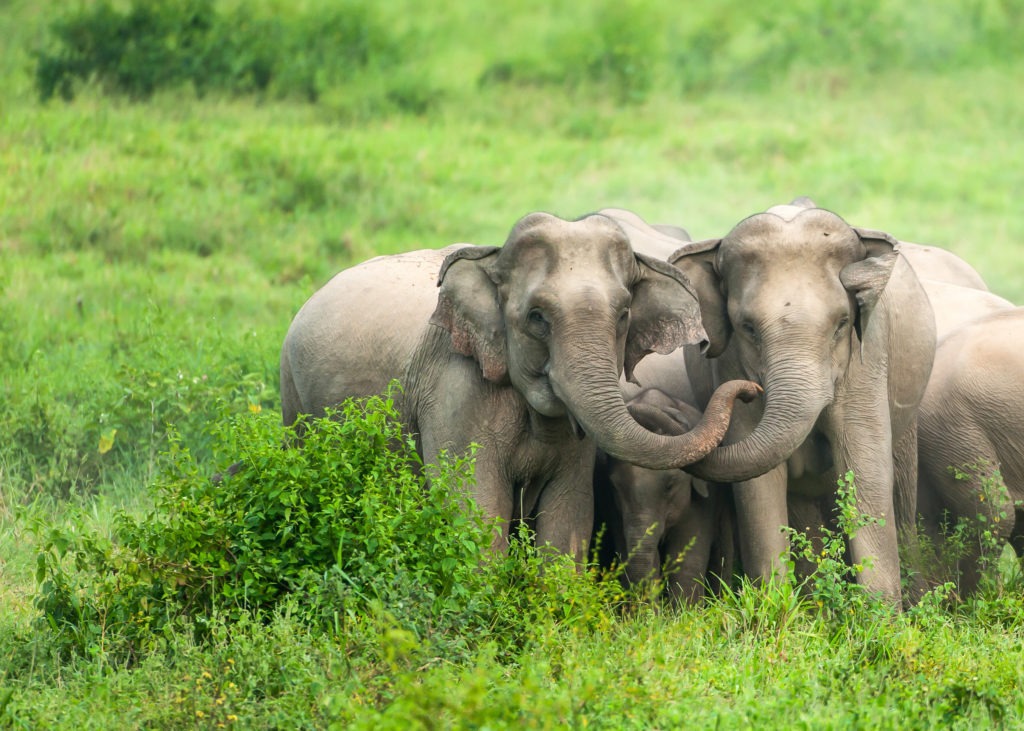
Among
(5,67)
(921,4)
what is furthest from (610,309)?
(921,4)

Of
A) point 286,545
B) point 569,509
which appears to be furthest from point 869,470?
point 286,545

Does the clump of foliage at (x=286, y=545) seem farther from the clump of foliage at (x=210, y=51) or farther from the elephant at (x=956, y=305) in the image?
the clump of foliage at (x=210, y=51)

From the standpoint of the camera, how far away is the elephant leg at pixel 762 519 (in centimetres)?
613

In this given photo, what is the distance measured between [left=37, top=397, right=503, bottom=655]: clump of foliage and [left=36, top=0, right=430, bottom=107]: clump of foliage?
34.3 feet

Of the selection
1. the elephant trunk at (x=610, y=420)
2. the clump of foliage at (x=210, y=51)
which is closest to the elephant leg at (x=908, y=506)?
the elephant trunk at (x=610, y=420)

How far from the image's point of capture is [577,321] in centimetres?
548

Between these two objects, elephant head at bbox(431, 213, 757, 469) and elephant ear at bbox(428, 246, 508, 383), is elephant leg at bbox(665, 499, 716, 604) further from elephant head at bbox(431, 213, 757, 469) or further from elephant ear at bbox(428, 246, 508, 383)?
elephant ear at bbox(428, 246, 508, 383)

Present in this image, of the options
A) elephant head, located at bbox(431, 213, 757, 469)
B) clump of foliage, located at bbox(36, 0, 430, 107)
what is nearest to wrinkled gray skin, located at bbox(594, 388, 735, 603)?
elephant head, located at bbox(431, 213, 757, 469)

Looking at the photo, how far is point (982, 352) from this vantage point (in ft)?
22.2

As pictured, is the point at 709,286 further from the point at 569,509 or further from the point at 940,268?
the point at 940,268

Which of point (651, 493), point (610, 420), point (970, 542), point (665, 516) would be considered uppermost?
point (610, 420)

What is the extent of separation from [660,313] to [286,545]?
156cm

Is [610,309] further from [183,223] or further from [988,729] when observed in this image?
[183,223]

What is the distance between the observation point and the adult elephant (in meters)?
5.46
